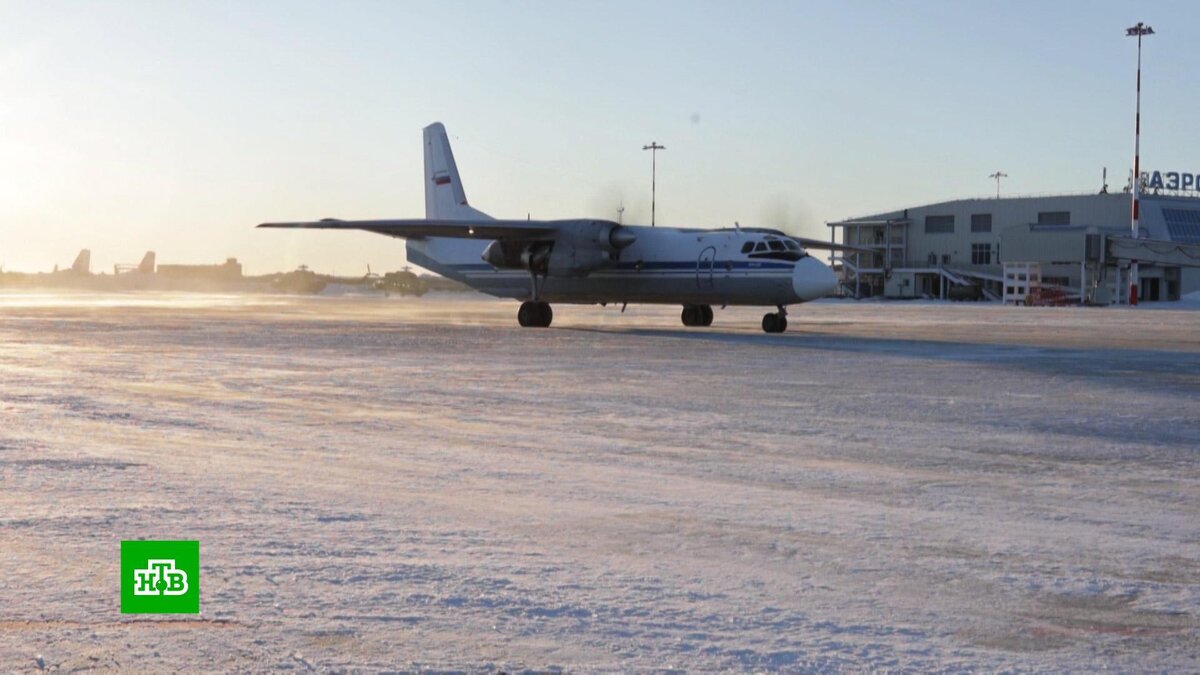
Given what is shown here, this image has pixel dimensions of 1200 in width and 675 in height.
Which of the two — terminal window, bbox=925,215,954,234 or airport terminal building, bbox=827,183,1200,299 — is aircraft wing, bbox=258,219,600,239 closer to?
airport terminal building, bbox=827,183,1200,299

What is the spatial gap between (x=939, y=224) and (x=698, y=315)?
248 feet

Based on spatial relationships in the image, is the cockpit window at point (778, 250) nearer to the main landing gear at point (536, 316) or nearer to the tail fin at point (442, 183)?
the main landing gear at point (536, 316)

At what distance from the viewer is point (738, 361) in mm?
20938

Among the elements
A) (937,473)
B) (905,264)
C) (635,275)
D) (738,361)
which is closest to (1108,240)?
(905,264)

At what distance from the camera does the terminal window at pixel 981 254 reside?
10225cm

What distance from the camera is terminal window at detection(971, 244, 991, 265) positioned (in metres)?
102

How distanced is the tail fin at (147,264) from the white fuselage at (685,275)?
360 feet

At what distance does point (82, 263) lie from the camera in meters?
143

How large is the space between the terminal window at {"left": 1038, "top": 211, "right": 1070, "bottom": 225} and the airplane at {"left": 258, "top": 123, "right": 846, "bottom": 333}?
2564 inches

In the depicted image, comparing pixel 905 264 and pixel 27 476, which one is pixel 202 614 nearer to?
pixel 27 476

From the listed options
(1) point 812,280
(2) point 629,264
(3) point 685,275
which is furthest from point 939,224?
(1) point 812,280

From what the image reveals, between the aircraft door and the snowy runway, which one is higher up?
the aircraft door

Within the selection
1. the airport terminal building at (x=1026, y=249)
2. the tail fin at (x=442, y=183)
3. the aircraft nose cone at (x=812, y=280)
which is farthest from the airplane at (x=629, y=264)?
the airport terminal building at (x=1026, y=249)

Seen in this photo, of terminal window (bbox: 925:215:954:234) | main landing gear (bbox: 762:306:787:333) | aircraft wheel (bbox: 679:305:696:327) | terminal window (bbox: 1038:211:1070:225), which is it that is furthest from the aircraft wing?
terminal window (bbox: 925:215:954:234)
